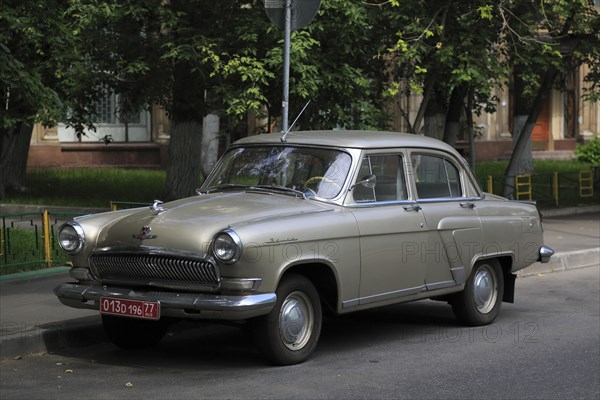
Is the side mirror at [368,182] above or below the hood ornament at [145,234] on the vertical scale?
above

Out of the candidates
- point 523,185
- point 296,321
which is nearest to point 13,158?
point 523,185

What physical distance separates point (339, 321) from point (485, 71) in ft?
29.0

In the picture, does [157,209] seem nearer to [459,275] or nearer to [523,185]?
[459,275]

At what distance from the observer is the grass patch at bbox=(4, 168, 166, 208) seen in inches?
887

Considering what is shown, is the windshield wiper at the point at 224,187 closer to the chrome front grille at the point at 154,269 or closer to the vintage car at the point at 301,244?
the vintage car at the point at 301,244

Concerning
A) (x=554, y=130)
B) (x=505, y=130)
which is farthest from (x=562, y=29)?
(x=554, y=130)

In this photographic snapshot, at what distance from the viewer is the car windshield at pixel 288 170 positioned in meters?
8.84

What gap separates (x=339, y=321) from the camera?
10.4 m

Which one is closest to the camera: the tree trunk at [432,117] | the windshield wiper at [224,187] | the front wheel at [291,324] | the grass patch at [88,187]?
the front wheel at [291,324]

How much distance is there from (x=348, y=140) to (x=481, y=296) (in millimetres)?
2193

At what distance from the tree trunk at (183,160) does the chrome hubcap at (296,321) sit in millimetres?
12002

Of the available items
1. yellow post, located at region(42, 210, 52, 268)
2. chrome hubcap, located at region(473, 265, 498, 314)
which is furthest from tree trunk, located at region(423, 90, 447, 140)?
chrome hubcap, located at region(473, 265, 498, 314)

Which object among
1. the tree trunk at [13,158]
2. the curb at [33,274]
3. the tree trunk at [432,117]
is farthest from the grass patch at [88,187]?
the curb at [33,274]

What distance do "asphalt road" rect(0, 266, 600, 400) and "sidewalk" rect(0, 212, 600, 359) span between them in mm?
104
